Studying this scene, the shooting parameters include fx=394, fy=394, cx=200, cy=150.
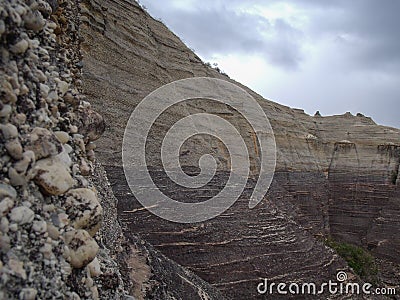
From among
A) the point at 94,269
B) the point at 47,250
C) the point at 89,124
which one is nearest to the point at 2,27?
the point at 47,250

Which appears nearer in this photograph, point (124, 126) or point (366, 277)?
point (124, 126)

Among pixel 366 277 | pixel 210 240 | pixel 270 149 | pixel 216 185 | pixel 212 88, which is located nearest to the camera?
pixel 210 240

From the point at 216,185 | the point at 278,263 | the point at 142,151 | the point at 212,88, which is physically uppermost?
the point at 212,88

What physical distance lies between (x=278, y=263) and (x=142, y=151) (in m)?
4.43

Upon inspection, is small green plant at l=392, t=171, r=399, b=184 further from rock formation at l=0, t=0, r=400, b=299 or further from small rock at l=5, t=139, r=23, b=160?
small rock at l=5, t=139, r=23, b=160

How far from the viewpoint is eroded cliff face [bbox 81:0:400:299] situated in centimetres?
865

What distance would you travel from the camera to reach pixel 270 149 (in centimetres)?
1973

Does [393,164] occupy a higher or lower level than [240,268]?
higher

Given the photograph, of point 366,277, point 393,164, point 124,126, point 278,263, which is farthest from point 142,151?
point 393,164

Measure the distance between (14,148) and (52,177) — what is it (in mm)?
276

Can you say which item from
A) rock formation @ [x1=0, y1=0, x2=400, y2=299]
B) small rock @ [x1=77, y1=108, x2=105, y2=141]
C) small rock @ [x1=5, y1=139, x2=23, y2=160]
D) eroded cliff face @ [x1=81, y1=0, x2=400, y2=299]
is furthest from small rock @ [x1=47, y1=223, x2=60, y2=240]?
eroded cliff face @ [x1=81, y1=0, x2=400, y2=299]

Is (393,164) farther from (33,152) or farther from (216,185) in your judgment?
(33,152)

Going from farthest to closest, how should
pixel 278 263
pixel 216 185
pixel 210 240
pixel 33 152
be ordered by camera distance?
pixel 216 185
pixel 278 263
pixel 210 240
pixel 33 152

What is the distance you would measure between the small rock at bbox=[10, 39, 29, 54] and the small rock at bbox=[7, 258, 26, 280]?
0.97 meters
